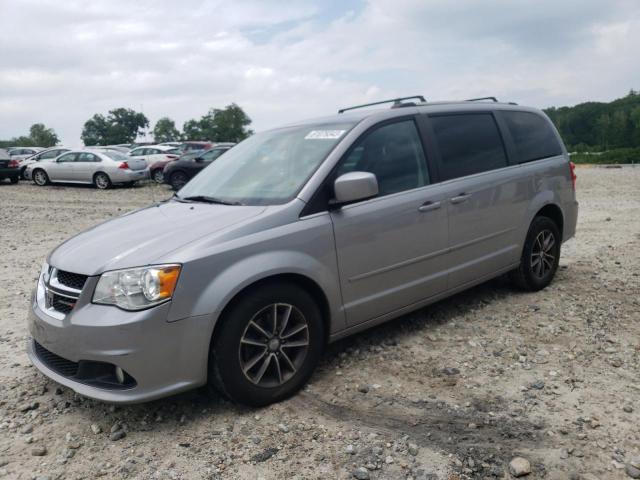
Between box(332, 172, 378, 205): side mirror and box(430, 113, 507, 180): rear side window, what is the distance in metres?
1.03

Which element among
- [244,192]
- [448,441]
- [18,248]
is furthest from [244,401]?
[18,248]

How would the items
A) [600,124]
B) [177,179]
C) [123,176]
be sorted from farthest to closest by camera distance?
1. [600,124]
2. [123,176]
3. [177,179]

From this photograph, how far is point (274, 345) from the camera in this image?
3.35 m

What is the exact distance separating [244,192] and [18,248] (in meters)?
6.43

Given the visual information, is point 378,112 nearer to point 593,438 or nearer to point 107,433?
point 593,438

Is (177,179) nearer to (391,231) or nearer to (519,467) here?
(391,231)

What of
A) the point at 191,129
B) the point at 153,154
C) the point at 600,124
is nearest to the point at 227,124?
the point at 191,129

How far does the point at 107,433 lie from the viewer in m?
3.19

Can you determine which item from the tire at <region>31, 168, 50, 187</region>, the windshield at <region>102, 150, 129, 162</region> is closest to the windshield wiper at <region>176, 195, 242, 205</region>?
the windshield at <region>102, 150, 129, 162</region>

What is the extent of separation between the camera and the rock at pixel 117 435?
123 inches

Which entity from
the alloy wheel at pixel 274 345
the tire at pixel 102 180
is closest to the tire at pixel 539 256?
the alloy wheel at pixel 274 345

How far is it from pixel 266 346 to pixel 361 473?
37.4 inches

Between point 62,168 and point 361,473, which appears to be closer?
point 361,473

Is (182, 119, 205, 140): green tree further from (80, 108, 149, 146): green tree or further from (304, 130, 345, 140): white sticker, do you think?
(304, 130, 345, 140): white sticker
